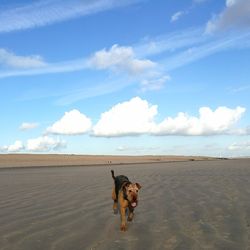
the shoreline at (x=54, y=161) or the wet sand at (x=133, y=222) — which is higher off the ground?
the shoreline at (x=54, y=161)

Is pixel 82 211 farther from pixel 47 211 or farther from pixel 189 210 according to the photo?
pixel 189 210

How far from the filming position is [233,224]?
25.8 ft

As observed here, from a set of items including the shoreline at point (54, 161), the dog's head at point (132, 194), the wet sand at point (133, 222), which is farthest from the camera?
the shoreline at point (54, 161)

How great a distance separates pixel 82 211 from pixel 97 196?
2.70m


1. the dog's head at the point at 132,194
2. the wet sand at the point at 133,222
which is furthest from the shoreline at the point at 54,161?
the dog's head at the point at 132,194

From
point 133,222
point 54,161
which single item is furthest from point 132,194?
point 54,161

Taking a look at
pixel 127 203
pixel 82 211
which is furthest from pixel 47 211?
pixel 127 203

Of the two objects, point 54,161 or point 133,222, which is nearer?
point 133,222

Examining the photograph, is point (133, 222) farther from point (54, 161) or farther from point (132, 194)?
point (54, 161)

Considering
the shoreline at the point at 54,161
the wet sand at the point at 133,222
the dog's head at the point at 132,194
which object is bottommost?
Answer: the wet sand at the point at 133,222

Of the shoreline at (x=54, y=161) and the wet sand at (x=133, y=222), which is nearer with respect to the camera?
the wet sand at (x=133, y=222)

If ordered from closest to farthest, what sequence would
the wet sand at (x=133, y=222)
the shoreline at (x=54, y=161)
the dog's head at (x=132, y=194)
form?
1. the wet sand at (x=133, y=222)
2. the dog's head at (x=132, y=194)
3. the shoreline at (x=54, y=161)

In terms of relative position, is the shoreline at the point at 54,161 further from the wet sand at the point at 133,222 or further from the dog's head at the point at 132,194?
the dog's head at the point at 132,194

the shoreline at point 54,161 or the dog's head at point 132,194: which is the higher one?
the shoreline at point 54,161
